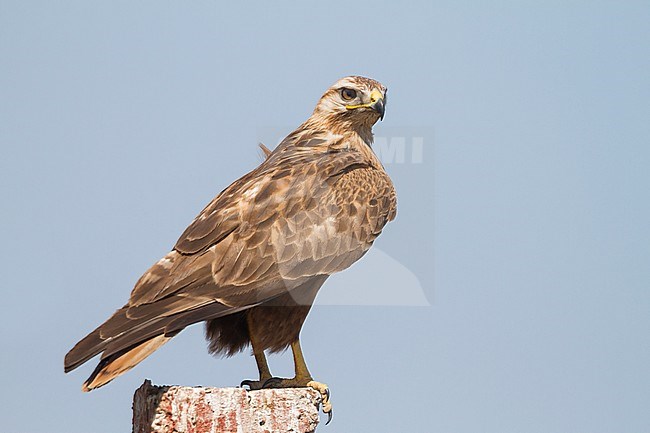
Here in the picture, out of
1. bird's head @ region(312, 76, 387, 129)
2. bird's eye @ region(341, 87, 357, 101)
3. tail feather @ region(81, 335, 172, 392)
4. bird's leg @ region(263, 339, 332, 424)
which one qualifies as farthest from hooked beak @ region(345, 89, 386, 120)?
tail feather @ region(81, 335, 172, 392)

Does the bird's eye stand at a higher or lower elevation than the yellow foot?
higher

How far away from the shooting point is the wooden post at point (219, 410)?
5.55 m

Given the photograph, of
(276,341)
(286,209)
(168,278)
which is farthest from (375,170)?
(168,278)

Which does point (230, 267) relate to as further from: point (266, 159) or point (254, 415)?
point (266, 159)

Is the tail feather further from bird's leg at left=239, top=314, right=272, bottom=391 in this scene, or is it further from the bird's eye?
the bird's eye

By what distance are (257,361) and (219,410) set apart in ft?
4.89

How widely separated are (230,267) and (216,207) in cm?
63

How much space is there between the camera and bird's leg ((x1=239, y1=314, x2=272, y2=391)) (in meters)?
6.86

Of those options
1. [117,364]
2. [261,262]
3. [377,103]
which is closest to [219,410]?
[117,364]

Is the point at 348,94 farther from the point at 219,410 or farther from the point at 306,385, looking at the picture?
the point at 219,410

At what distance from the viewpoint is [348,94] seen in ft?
26.3

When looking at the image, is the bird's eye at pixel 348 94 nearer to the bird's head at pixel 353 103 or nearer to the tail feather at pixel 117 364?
the bird's head at pixel 353 103

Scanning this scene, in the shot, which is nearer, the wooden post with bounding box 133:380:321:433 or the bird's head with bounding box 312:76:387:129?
the wooden post with bounding box 133:380:321:433

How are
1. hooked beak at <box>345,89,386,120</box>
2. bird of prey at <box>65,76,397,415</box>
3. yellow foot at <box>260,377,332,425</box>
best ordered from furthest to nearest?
hooked beak at <box>345,89,386,120</box> → yellow foot at <box>260,377,332,425</box> → bird of prey at <box>65,76,397,415</box>
